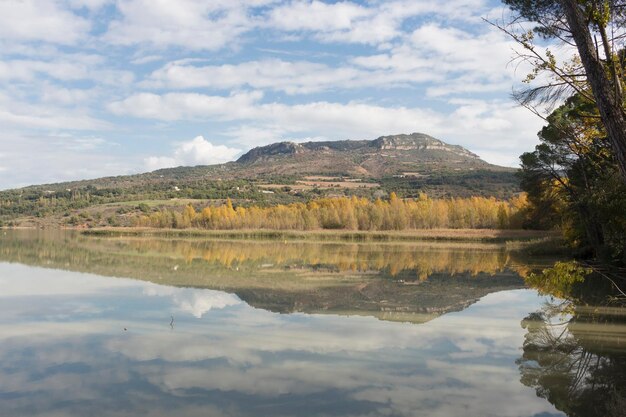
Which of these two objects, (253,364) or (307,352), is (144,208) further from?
(253,364)

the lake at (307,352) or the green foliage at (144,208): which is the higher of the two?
the green foliage at (144,208)

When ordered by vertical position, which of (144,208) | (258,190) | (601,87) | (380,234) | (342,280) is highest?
(258,190)

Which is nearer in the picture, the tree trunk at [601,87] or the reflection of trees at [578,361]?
the tree trunk at [601,87]

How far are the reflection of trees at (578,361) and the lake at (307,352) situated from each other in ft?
0.11

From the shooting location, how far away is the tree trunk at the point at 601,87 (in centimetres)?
579

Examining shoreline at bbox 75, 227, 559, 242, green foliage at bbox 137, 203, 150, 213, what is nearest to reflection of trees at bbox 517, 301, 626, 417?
shoreline at bbox 75, 227, 559, 242

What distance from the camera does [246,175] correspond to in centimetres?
19275

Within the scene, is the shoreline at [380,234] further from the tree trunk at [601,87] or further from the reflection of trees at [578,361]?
the tree trunk at [601,87]

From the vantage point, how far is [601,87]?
19.7ft

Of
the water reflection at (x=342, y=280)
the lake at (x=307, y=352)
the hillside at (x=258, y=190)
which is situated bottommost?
the water reflection at (x=342, y=280)

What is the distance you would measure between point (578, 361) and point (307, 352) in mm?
4632

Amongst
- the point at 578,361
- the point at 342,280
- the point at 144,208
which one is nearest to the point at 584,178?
the point at 342,280

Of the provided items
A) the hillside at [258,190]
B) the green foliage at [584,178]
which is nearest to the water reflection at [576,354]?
the green foliage at [584,178]

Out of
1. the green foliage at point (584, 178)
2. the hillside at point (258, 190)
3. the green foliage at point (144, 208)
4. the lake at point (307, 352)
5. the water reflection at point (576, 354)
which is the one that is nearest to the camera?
the water reflection at point (576, 354)
